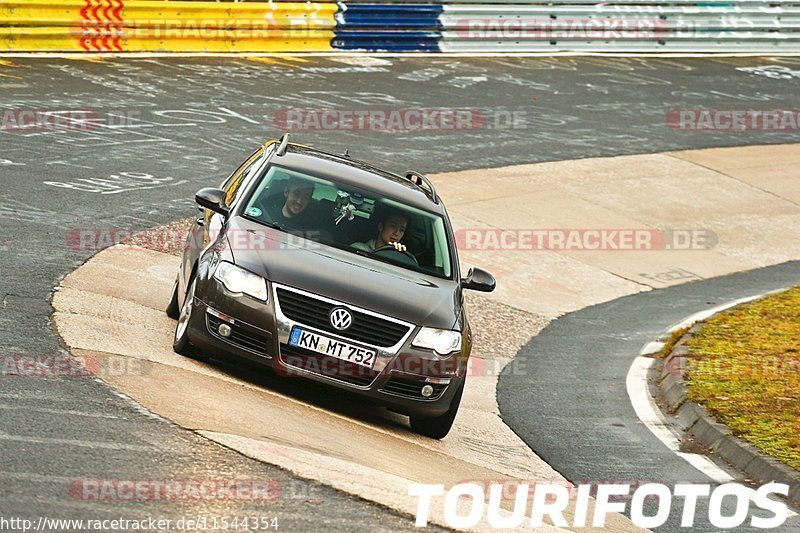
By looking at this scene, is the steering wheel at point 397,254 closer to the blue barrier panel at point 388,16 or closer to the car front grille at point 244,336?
the car front grille at point 244,336

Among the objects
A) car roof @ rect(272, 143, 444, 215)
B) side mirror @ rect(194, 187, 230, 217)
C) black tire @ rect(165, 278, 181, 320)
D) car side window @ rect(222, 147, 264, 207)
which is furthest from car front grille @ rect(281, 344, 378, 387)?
black tire @ rect(165, 278, 181, 320)

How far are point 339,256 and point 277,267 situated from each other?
62cm

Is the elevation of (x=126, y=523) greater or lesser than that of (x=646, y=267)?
greater

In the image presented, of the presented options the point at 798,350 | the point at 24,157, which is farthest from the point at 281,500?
the point at 24,157

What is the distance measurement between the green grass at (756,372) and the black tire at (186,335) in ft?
14.1

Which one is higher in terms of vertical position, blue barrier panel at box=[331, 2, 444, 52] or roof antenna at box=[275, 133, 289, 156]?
roof antenna at box=[275, 133, 289, 156]

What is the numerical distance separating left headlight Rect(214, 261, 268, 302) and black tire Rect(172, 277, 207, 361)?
1.13 ft

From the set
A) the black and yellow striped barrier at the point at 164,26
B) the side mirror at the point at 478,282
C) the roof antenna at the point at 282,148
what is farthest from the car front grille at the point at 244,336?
the black and yellow striped barrier at the point at 164,26

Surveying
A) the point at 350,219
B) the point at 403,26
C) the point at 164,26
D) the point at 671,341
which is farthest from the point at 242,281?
the point at 403,26

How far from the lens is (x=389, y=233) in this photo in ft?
32.9

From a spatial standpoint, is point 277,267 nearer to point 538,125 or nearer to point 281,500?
point 281,500

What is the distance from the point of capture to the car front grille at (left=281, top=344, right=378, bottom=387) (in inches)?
350

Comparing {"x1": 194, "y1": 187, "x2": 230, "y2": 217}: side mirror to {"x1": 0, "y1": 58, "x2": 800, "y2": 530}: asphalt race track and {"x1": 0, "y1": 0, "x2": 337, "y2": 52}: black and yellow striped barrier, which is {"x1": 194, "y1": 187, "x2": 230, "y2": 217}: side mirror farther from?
{"x1": 0, "y1": 0, "x2": 337, "y2": 52}: black and yellow striped barrier

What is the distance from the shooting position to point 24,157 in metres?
16.1
